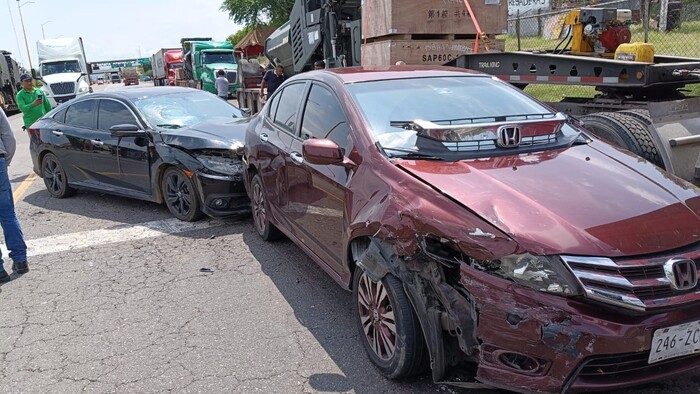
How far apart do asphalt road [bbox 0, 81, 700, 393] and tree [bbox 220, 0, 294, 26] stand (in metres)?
38.5

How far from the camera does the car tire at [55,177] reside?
8078 millimetres

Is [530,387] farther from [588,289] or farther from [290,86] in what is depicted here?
[290,86]

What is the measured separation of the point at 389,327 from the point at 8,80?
34024 mm

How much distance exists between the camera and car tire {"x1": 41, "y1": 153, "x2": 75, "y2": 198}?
26.5ft

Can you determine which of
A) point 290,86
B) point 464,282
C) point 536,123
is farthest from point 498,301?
point 290,86

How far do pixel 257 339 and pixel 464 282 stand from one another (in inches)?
71.5

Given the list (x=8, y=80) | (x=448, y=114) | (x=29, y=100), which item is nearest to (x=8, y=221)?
(x=448, y=114)

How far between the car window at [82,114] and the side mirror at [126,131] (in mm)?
1025

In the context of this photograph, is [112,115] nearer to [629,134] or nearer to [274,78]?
[629,134]

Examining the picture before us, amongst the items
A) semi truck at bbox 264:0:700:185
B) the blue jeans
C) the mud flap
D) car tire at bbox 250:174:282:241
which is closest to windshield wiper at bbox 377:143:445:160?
car tire at bbox 250:174:282:241

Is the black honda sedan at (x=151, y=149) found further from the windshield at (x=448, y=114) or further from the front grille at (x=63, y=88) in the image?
the front grille at (x=63, y=88)

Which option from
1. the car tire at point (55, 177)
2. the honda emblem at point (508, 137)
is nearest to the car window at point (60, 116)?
the car tire at point (55, 177)

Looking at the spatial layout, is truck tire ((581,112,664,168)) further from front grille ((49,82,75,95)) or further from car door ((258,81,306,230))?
front grille ((49,82,75,95))

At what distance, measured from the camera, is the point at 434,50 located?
816cm
